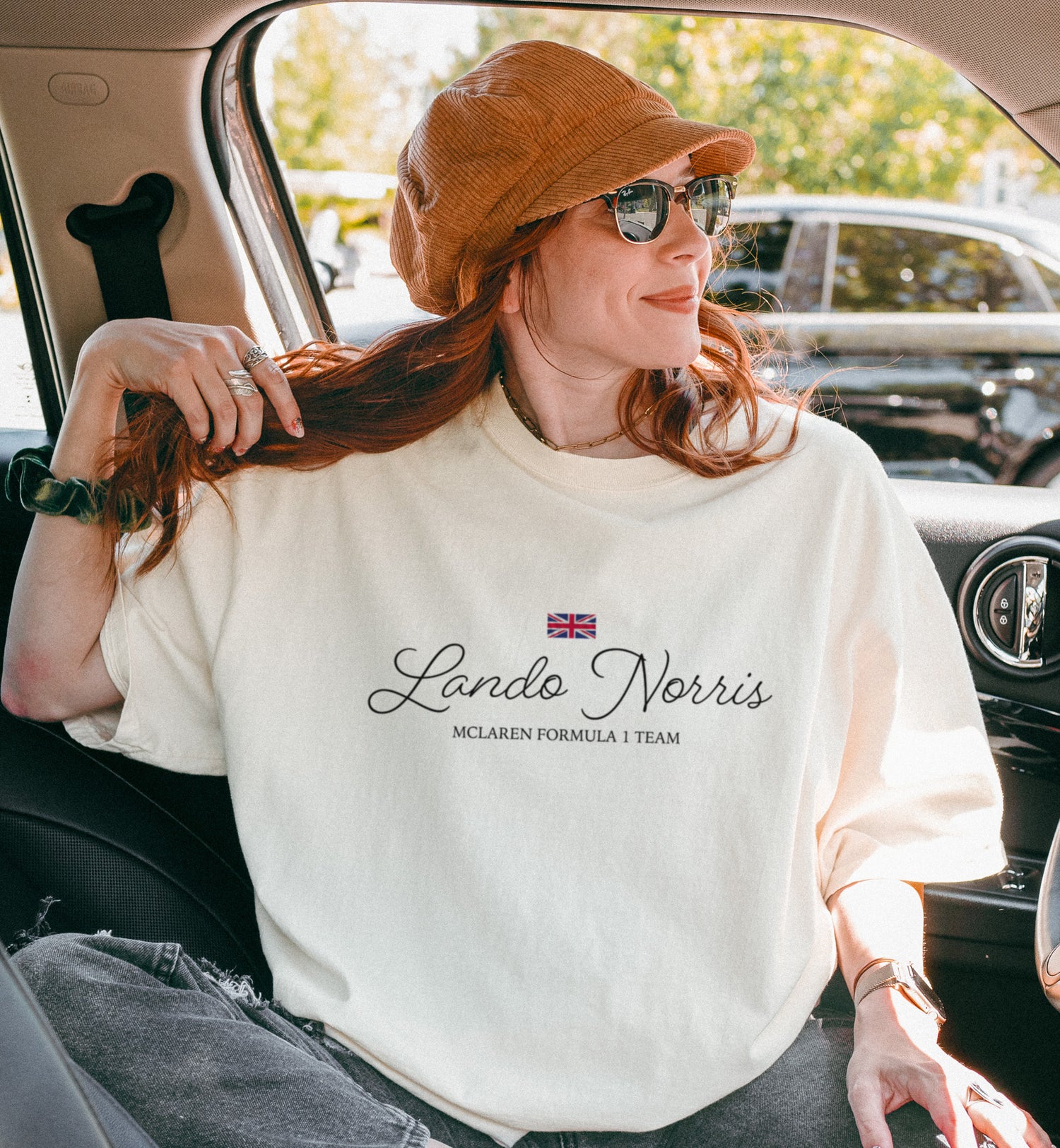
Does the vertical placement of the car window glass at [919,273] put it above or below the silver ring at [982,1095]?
below

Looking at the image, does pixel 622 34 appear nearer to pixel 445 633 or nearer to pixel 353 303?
pixel 353 303

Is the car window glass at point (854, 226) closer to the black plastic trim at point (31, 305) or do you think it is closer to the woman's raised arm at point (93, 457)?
the woman's raised arm at point (93, 457)

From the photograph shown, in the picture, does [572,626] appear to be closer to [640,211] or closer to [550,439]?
[550,439]

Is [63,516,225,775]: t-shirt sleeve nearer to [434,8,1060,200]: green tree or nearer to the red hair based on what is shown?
the red hair

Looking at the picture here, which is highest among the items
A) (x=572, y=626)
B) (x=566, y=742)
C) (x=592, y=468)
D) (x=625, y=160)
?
(x=625, y=160)

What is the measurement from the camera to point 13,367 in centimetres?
240

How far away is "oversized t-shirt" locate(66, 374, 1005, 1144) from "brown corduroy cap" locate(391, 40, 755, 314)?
33cm

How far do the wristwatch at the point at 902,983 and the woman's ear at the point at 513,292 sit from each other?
102 centimetres

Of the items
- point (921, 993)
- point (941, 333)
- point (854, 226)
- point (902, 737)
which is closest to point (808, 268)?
point (854, 226)

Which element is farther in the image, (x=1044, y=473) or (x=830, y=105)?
(x=830, y=105)

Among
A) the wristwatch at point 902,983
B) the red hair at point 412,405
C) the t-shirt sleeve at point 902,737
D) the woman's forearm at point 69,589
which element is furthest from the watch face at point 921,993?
the woman's forearm at point 69,589

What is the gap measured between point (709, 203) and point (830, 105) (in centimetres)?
1290

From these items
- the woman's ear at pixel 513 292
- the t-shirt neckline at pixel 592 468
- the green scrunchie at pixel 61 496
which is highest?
the woman's ear at pixel 513 292

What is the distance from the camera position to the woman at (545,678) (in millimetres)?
1469
